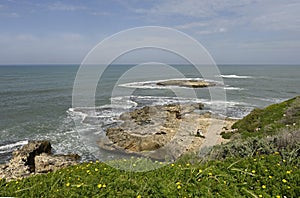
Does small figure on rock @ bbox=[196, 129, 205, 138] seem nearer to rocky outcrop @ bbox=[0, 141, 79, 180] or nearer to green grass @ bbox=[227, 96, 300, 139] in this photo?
green grass @ bbox=[227, 96, 300, 139]

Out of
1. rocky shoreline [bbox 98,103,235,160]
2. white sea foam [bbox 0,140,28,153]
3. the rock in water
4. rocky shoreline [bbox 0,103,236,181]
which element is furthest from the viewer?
white sea foam [bbox 0,140,28,153]

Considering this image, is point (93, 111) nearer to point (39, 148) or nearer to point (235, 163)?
point (39, 148)

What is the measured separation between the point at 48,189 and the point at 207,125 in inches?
638

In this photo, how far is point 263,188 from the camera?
3.77 m

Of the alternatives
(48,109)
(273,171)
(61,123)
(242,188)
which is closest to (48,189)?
(242,188)

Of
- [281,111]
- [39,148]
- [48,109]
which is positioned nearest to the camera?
[39,148]

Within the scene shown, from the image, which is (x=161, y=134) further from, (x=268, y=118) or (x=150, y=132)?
(x=268, y=118)

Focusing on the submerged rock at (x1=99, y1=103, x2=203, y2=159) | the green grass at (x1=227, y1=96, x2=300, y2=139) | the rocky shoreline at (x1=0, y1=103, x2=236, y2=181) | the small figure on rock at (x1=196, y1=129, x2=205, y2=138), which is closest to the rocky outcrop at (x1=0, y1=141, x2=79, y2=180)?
the rocky shoreline at (x1=0, y1=103, x2=236, y2=181)

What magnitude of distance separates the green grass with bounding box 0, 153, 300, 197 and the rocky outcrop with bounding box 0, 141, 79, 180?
6633mm

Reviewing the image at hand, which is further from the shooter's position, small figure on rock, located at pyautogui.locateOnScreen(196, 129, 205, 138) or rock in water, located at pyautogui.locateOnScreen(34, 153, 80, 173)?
small figure on rock, located at pyautogui.locateOnScreen(196, 129, 205, 138)

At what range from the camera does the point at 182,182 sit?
404 cm

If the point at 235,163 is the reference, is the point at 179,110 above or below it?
below

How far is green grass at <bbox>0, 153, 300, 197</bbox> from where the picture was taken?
3711mm

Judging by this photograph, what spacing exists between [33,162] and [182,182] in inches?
420
